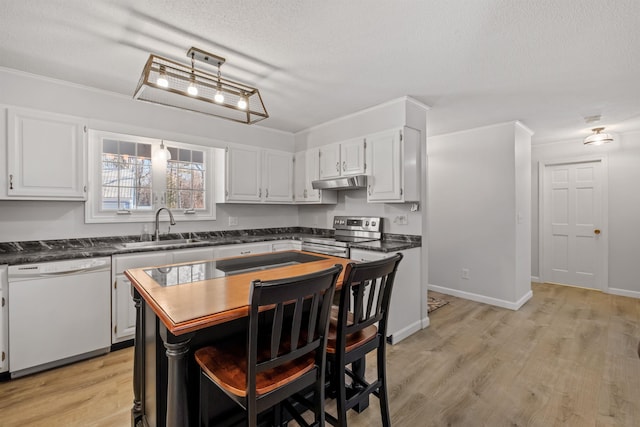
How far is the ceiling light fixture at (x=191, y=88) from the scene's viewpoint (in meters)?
1.86

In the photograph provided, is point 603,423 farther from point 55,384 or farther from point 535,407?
point 55,384

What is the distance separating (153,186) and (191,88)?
6.07 ft

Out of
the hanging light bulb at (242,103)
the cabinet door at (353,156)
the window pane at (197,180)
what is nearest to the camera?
the hanging light bulb at (242,103)

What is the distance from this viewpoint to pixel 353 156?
3.61 m

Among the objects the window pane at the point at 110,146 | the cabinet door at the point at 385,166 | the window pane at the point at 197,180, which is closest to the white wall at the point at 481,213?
the cabinet door at the point at 385,166

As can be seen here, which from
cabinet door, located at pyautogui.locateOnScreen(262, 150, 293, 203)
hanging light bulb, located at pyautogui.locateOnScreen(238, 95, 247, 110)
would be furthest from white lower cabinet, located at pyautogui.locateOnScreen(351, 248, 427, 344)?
hanging light bulb, located at pyautogui.locateOnScreen(238, 95, 247, 110)

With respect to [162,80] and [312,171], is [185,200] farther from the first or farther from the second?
[162,80]

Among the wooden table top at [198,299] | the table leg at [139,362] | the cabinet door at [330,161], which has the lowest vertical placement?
the table leg at [139,362]

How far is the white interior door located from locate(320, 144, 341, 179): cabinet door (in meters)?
3.92

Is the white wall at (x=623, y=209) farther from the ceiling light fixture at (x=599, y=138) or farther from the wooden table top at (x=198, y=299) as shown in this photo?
the wooden table top at (x=198, y=299)

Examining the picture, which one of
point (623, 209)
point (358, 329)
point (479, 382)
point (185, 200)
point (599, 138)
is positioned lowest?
point (479, 382)

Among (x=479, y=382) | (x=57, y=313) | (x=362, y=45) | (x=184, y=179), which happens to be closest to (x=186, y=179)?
(x=184, y=179)

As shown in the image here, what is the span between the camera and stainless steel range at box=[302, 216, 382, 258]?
3.33 metres

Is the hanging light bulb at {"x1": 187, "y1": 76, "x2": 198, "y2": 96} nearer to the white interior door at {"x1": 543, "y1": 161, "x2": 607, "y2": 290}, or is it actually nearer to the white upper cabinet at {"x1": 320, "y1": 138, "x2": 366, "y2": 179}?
the white upper cabinet at {"x1": 320, "y1": 138, "x2": 366, "y2": 179}
